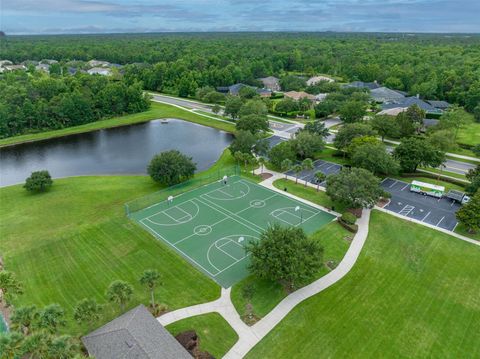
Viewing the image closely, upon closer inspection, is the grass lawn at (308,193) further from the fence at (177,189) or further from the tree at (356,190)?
the fence at (177,189)

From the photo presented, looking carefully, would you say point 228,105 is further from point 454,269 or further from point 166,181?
point 454,269

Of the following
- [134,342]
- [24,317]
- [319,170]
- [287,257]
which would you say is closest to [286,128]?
[319,170]

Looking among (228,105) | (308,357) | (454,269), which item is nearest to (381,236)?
(454,269)

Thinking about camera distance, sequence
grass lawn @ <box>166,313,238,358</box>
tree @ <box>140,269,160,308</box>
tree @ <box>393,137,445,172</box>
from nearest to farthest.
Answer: grass lawn @ <box>166,313,238,358</box> → tree @ <box>140,269,160,308</box> → tree @ <box>393,137,445,172</box>

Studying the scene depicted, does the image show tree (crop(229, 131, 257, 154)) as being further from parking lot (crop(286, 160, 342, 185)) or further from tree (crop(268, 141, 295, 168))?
parking lot (crop(286, 160, 342, 185))

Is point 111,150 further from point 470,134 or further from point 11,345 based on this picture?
point 470,134

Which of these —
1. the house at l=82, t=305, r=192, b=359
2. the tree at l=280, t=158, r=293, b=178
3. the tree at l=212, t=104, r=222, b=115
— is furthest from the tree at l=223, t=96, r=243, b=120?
the house at l=82, t=305, r=192, b=359

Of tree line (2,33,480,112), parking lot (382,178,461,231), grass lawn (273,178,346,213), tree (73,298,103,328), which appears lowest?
parking lot (382,178,461,231)
